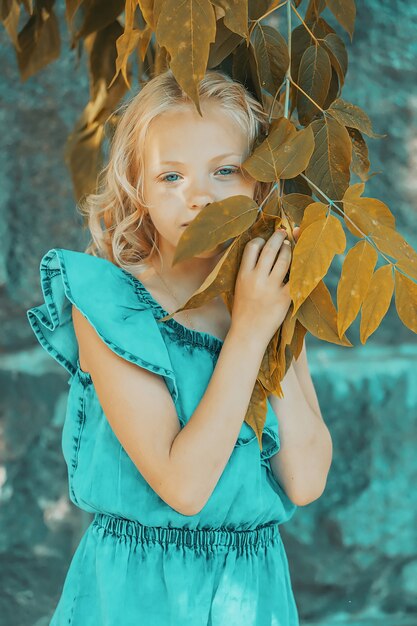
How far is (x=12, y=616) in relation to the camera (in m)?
1.87

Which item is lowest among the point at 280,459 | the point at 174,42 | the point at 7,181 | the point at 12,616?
the point at 12,616

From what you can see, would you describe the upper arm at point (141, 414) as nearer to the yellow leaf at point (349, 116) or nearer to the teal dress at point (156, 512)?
the teal dress at point (156, 512)

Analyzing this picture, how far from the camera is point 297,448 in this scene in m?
1.11

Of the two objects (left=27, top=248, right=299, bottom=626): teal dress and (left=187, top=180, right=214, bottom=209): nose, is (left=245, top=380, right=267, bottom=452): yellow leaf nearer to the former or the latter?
(left=27, top=248, right=299, bottom=626): teal dress

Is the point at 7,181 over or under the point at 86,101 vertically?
under

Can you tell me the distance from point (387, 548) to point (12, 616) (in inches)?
27.9

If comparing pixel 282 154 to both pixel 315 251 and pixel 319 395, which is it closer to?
pixel 315 251

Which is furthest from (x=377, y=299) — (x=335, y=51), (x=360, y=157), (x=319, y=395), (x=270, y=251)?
(x=319, y=395)

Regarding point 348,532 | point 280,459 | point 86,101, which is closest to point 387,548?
point 348,532

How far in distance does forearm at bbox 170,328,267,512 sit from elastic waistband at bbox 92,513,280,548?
0.34ft

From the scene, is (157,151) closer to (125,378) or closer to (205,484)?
(125,378)

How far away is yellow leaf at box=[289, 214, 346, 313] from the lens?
0.82m

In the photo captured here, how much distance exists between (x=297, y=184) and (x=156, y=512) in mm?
367

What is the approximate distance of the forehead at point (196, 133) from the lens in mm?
1012
